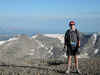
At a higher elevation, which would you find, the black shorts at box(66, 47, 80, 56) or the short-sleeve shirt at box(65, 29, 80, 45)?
the short-sleeve shirt at box(65, 29, 80, 45)

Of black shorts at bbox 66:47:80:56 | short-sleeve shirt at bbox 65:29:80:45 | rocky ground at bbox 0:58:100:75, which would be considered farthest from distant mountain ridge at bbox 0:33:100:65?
short-sleeve shirt at bbox 65:29:80:45

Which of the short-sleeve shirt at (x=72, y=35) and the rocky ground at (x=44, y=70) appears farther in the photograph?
the rocky ground at (x=44, y=70)

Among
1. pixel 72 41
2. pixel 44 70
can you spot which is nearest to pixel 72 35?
pixel 72 41

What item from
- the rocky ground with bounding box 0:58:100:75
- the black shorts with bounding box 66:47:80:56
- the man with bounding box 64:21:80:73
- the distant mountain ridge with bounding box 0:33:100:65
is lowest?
the distant mountain ridge with bounding box 0:33:100:65

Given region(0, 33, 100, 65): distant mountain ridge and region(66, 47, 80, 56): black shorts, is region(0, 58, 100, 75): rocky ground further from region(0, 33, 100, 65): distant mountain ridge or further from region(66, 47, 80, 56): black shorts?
region(0, 33, 100, 65): distant mountain ridge

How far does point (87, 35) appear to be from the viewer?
366 feet

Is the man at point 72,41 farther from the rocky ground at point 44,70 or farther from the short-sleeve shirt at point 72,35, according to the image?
the rocky ground at point 44,70

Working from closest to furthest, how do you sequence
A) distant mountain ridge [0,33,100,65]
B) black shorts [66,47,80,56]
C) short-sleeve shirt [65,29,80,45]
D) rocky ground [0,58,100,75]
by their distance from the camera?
short-sleeve shirt [65,29,80,45] < black shorts [66,47,80,56] < rocky ground [0,58,100,75] < distant mountain ridge [0,33,100,65]

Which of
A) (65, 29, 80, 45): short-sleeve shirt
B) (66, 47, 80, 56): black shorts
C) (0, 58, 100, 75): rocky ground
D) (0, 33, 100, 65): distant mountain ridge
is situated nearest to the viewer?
(65, 29, 80, 45): short-sleeve shirt

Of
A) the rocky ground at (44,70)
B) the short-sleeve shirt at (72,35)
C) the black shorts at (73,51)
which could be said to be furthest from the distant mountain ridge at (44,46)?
the short-sleeve shirt at (72,35)

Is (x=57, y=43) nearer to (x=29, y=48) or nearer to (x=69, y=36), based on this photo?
(x=29, y=48)

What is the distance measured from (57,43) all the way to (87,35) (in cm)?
2072

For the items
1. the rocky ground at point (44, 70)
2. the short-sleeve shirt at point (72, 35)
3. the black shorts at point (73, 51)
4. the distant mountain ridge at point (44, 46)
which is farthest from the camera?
the distant mountain ridge at point (44, 46)

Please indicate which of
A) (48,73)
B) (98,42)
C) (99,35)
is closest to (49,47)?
(98,42)
